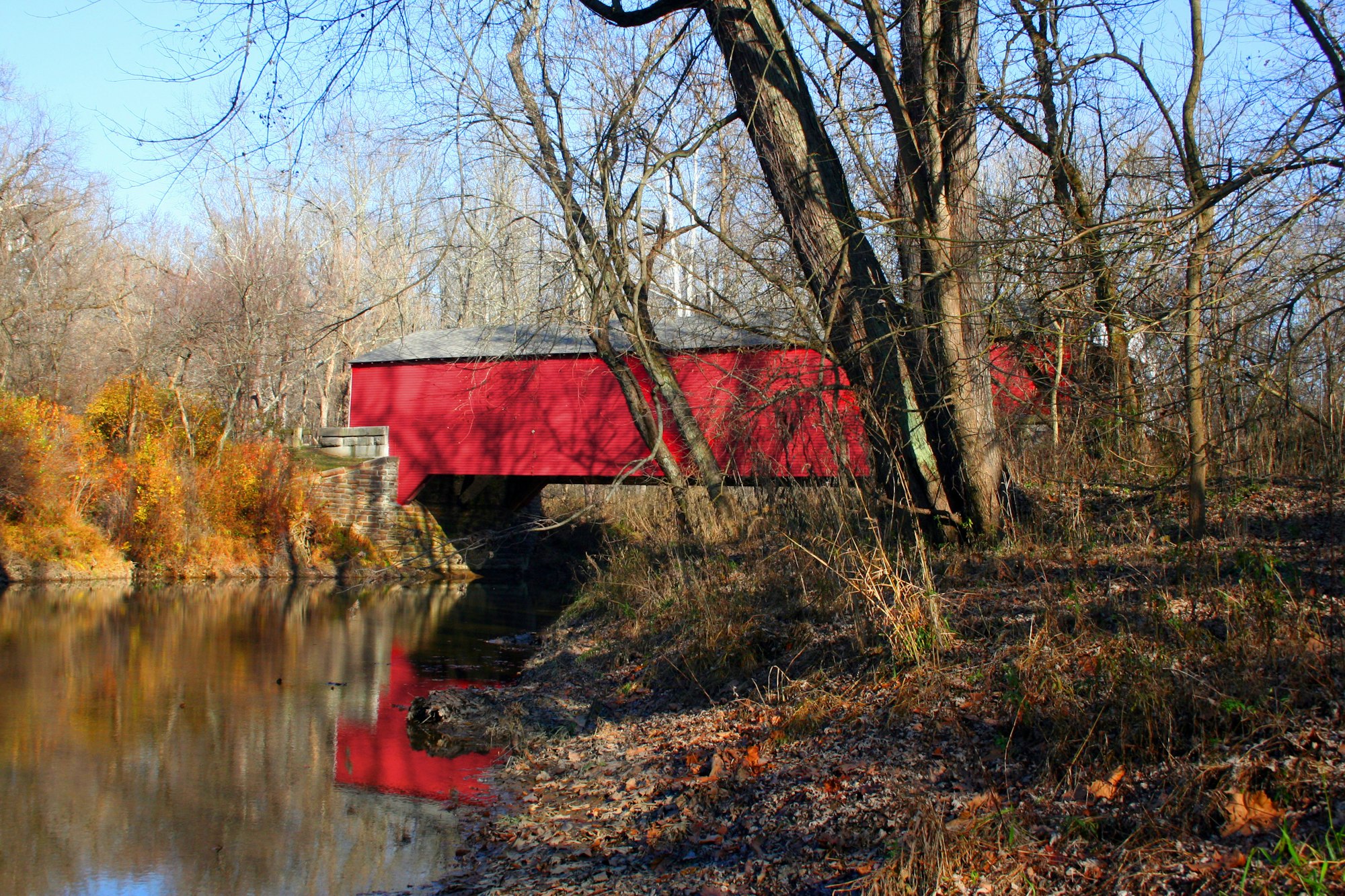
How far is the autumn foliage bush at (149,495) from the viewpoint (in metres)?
15.5

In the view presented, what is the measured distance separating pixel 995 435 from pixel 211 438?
58.1ft

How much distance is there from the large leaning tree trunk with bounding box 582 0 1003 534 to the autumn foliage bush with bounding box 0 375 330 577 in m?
13.5

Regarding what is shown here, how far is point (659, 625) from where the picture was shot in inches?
313

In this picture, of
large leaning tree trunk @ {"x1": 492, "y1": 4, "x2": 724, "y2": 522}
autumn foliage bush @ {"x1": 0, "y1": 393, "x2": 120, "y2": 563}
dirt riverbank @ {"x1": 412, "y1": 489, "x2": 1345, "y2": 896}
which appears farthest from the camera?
autumn foliage bush @ {"x1": 0, "y1": 393, "x2": 120, "y2": 563}

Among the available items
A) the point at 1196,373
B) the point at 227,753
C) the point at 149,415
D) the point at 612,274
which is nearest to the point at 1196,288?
the point at 1196,373

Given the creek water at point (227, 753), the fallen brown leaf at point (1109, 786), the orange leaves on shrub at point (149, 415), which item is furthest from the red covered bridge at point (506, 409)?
the fallen brown leaf at point (1109, 786)

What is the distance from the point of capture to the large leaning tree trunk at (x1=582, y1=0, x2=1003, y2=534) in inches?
241

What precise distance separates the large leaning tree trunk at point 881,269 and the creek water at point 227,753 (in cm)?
349

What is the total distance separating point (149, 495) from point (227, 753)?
11.8 m

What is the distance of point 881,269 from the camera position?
21.4ft

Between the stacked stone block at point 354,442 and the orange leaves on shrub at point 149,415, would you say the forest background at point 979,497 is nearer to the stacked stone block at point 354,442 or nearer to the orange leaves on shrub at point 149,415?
the stacked stone block at point 354,442

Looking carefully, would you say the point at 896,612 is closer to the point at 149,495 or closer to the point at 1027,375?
the point at 1027,375

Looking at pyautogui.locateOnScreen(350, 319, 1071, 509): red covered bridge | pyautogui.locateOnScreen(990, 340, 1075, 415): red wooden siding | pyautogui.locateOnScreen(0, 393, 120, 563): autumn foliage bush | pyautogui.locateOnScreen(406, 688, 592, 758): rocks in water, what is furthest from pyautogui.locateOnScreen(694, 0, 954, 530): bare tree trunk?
pyautogui.locateOnScreen(0, 393, 120, 563): autumn foliage bush

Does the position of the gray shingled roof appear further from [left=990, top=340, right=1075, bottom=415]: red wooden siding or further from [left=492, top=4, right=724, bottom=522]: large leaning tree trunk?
[left=990, top=340, right=1075, bottom=415]: red wooden siding
